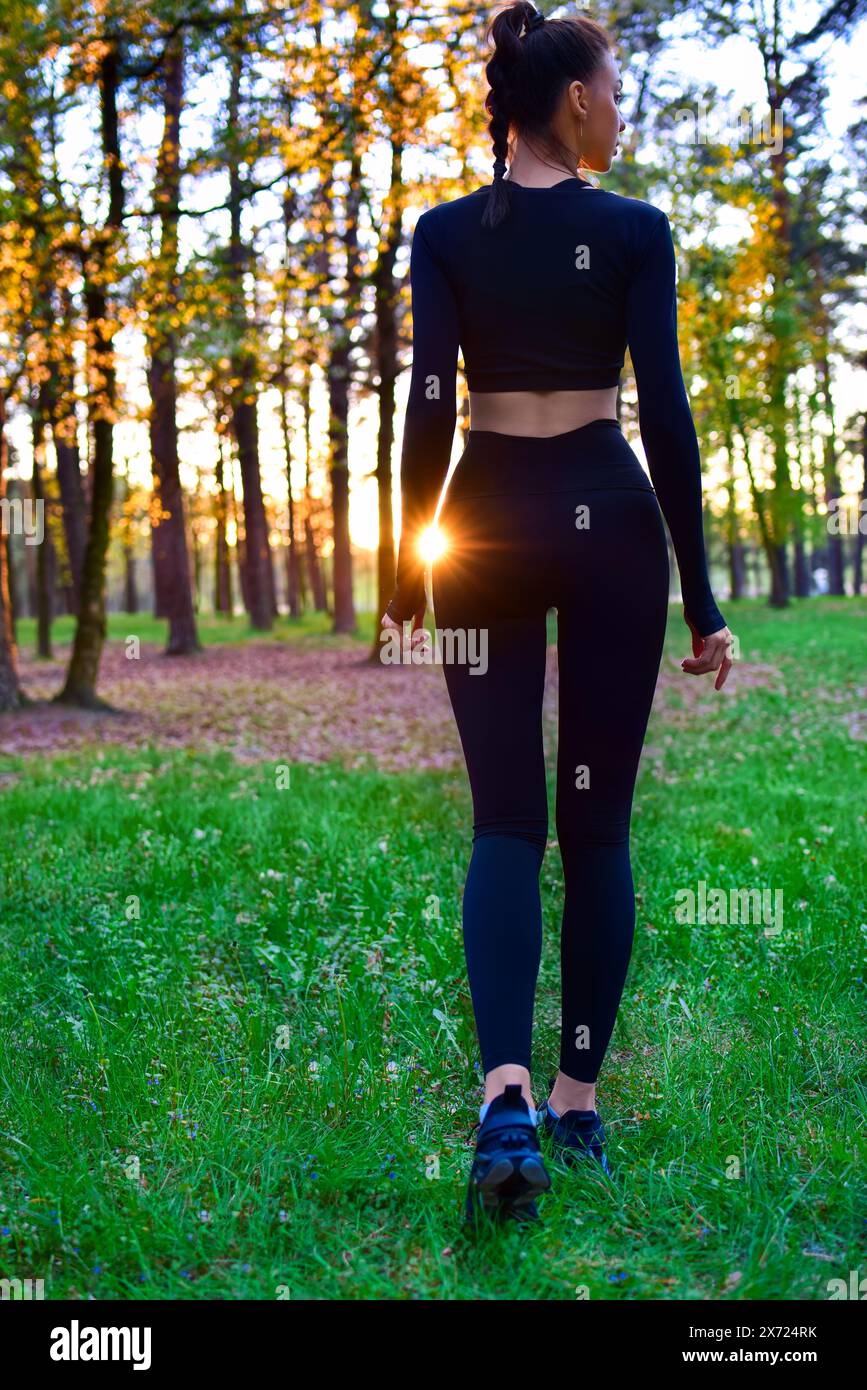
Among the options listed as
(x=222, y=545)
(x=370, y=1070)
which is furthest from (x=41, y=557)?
(x=222, y=545)

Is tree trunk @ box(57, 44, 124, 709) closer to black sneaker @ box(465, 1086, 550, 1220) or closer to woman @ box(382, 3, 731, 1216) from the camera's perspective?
woman @ box(382, 3, 731, 1216)

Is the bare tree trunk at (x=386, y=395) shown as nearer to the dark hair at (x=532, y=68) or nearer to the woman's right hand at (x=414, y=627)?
the dark hair at (x=532, y=68)

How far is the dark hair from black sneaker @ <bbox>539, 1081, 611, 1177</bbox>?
83.8 inches

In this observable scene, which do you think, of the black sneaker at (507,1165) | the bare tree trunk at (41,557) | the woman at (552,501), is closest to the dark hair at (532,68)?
the woman at (552,501)

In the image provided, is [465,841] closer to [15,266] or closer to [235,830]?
[235,830]

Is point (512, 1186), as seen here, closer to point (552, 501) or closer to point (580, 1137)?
point (580, 1137)

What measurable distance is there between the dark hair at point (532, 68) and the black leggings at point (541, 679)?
62cm

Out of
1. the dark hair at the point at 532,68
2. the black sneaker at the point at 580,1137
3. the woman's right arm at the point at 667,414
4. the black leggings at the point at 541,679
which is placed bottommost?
the black sneaker at the point at 580,1137

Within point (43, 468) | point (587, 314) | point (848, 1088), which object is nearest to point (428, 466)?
point (587, 314)

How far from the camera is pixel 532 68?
8.04 ft

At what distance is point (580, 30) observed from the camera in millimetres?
2432

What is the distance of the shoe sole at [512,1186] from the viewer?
218cm
